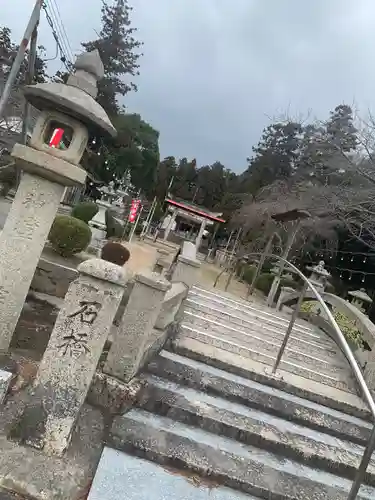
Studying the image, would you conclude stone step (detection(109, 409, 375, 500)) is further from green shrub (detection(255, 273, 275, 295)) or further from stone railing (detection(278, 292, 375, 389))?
green shrub (detection(255, 273, 275, 295))

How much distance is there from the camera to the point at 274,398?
4.39 metres

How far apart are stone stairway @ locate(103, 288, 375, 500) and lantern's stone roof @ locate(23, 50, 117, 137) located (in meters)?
2.51

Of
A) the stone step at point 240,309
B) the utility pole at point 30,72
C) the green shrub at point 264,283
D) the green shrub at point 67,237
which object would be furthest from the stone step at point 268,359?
the green shrub at point 264,283

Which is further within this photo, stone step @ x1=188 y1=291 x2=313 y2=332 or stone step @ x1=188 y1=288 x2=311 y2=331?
stone step @ x1=188 y1=288 x2=311 y2=331

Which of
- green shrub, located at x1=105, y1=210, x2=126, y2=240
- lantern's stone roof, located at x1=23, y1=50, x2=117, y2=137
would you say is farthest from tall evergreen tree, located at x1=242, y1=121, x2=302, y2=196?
lantern's stone roof, located at x1=23, y1=50, x2=117, y2=137

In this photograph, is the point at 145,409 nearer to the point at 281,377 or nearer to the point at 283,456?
the point at 283,456

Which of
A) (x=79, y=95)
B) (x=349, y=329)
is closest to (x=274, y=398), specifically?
(x=79, y=95)

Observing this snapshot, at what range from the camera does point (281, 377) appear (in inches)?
193

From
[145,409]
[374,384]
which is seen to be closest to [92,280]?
[145,409]

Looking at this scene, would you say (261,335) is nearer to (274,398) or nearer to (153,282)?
(274,398)

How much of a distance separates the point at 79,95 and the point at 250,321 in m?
4.81

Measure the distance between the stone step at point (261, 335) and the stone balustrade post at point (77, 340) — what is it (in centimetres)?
290

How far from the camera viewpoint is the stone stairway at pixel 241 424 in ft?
10.4

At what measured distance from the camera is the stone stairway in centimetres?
318
